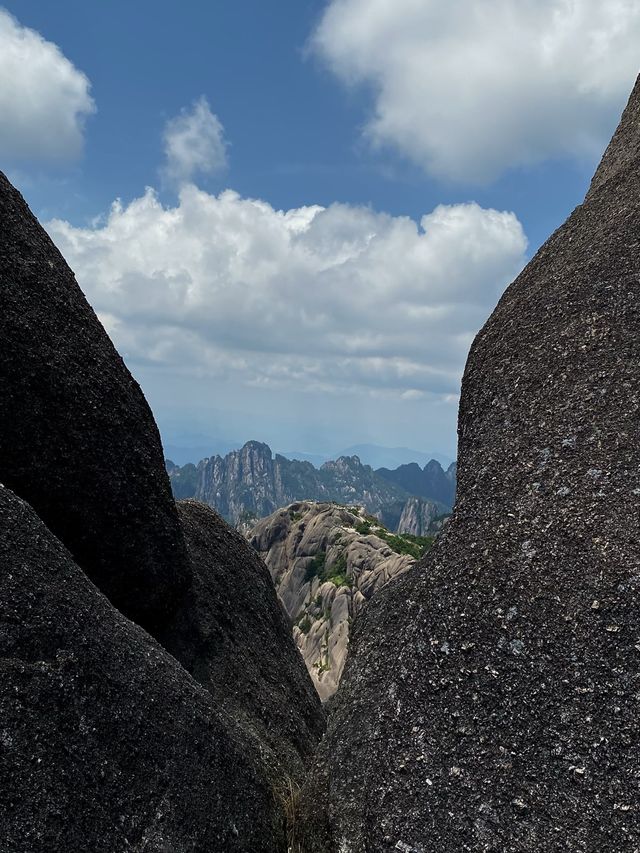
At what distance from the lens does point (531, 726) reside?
11.3m

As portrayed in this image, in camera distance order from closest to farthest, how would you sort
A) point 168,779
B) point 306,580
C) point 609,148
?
point 168,779 < point 609,148 < point 306,580

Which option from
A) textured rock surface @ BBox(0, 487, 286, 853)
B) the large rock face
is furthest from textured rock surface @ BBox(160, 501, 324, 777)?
textured rock surface @ BBox(0, 487, 286, 853)

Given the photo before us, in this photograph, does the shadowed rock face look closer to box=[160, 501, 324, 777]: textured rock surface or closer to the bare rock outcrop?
the bare rock outcrop

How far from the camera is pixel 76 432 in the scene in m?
16.0

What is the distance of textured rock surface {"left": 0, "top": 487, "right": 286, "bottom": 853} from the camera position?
35.2ft

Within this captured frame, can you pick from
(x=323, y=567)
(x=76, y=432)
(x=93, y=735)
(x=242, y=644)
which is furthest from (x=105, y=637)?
(x=323, y=567)

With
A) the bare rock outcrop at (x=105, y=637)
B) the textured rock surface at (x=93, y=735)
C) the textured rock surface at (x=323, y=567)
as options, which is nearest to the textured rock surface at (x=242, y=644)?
the bare rock outcrop at (x=105, y=637)

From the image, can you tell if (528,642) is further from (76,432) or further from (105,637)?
(76,432)

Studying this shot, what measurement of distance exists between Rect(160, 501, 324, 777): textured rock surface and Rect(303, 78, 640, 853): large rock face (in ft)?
10.8

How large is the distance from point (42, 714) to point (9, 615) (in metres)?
1.77

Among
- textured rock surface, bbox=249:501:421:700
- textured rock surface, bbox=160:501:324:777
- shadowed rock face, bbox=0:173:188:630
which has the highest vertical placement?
shadowed rock face, bbox=0:173:188:630

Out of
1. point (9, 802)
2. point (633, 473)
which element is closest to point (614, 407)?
point (633, 473)

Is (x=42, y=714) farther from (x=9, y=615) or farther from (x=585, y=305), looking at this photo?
(x=585, y=305)

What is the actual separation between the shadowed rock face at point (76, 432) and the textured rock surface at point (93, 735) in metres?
2.49
